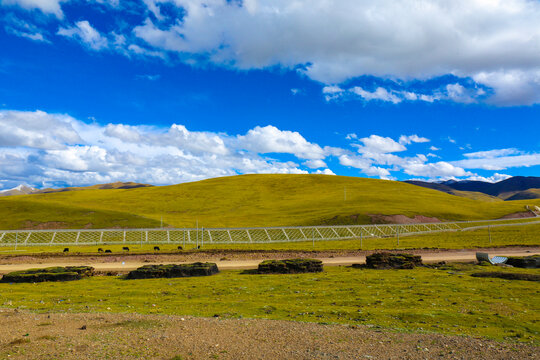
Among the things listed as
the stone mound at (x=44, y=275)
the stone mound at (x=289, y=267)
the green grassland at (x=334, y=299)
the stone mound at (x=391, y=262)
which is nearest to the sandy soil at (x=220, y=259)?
the stone mound at (x=391, y=262)

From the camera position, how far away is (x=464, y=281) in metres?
23.2

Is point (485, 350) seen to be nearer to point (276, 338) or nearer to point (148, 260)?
point (276, 338)

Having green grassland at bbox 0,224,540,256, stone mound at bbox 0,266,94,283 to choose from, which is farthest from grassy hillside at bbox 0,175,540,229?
stone mound at bbox 0,266,94,283

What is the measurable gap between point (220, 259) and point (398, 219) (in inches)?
2595

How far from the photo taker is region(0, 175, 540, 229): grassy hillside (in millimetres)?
96562

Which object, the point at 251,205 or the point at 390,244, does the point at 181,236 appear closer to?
the point at 390,244

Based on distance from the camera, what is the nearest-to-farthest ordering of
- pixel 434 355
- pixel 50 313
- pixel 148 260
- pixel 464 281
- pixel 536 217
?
pixel 434 355 → pixel 50 313 → pixel 464 281 → pixel 148 260 → pixel 536 217

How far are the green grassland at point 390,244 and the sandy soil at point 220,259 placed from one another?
26.3 ft

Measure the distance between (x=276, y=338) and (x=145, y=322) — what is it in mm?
5213

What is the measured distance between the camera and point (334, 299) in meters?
18.8

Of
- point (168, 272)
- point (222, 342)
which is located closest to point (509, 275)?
point (222, 342)

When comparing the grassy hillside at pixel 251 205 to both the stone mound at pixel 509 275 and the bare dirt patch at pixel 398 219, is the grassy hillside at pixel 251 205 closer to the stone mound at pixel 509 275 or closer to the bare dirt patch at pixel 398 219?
the bare dirt patch at pixel 398 219

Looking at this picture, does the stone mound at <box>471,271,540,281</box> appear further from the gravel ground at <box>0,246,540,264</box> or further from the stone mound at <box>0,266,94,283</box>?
the stone mound at <box>0,266,94,283</box>

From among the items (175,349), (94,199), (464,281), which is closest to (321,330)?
(175,349)
